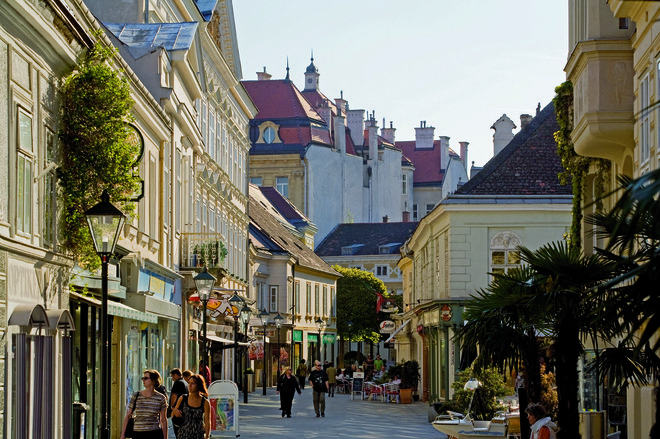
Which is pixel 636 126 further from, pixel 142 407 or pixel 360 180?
pixel 360 180

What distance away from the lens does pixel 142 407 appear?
46.2 ft

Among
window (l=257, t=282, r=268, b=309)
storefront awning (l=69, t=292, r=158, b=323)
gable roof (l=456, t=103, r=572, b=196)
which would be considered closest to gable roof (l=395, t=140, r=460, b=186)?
window (l=257, t=282, r=268, b=309)

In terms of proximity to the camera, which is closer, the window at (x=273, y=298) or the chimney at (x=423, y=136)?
the window at (x=273, y=298)

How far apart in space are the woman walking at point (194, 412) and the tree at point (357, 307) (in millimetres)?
64489

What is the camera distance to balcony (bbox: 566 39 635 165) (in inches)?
667

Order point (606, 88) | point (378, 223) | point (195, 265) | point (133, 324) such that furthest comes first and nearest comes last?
point (378, 223) → point (195, 265) → point (133, 324) → point (606, 88)

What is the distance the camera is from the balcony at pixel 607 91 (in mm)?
16953

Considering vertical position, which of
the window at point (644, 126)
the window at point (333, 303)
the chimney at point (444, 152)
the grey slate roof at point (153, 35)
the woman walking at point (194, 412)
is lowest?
the woman walking at point (194, 412)

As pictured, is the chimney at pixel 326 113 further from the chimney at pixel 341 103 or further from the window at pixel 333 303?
the window at pixel 333 303

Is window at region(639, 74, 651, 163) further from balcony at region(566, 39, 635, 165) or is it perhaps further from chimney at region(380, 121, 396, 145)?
chimney at region(380, 121, 396, 145)

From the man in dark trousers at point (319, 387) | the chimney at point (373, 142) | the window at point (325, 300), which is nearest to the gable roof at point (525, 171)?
the man in dark trousers at point (319, 387)

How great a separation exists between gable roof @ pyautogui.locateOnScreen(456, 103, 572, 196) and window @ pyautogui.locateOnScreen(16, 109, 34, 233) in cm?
2355

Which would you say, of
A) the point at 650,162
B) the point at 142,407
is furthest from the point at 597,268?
the point at 142,407

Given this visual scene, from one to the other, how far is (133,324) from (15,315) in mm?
9683
